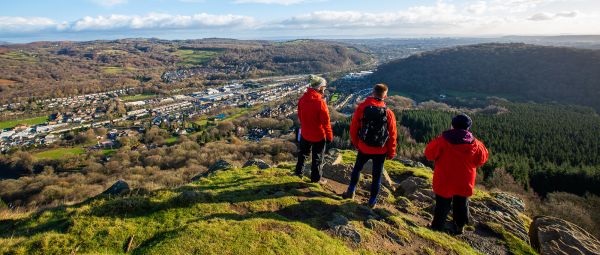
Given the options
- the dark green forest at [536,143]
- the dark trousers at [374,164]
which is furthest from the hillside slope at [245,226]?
the dark green forest at [536,143]

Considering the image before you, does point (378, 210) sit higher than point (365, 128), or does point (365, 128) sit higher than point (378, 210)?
point (365, 128)

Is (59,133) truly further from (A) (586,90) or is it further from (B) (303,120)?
(A) (586,90)

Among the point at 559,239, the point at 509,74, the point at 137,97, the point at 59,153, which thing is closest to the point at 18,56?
the point at 137,97

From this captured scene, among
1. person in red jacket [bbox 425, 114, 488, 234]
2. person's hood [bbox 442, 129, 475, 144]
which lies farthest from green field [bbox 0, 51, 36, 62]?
person's hood [bbox 442, 129, 475, 144]

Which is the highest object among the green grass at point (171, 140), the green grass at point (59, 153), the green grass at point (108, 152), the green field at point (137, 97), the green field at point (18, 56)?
the green field at point (18, 56)

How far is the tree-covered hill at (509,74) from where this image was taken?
11656cm

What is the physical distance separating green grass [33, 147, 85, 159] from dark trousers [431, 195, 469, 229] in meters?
63.4

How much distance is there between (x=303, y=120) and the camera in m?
8.89

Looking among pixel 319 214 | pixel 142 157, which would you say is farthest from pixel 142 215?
pixel 142 157

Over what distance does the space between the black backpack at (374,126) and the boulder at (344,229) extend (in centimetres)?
195

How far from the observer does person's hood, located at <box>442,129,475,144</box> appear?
23.0 feet

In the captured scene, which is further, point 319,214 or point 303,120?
point 303,120

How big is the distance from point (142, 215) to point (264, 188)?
3.19 metres

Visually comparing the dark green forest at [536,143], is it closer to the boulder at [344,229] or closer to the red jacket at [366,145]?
the red jacket at [366,145]
